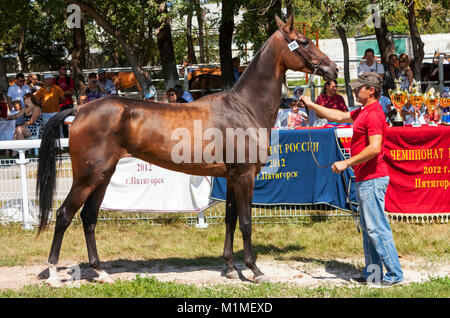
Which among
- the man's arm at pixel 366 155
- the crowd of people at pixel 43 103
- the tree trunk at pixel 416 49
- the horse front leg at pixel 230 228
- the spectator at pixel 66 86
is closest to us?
the man's arm at pixel 366 155

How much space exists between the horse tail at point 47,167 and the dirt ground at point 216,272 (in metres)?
0.62

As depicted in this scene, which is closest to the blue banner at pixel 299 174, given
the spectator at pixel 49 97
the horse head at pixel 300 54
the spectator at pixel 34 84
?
the horse head at pixel 300 54

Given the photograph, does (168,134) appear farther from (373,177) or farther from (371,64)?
(371,64)

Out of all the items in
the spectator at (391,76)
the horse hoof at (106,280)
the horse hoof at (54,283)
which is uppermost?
the spectator at (391,76)

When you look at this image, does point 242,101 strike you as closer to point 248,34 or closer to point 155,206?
point 155,206

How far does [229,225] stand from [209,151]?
3.15 feet

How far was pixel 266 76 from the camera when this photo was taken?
6109 millimetres

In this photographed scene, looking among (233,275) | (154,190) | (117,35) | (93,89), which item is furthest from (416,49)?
(233,275)

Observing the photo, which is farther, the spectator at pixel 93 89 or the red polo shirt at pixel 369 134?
the spectator at pixel 93 89

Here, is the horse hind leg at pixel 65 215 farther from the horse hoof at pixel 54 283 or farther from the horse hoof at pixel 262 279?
the horse hoof at pixel 262 279

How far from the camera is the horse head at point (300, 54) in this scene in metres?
6.03

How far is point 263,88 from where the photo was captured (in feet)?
20.1

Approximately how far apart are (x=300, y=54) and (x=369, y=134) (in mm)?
1254

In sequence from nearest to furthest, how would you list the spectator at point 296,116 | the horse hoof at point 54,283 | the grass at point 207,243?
1. the horse hoof at point 54,283
2. the grass at point 207,243
3. the spectator at point 296,116
